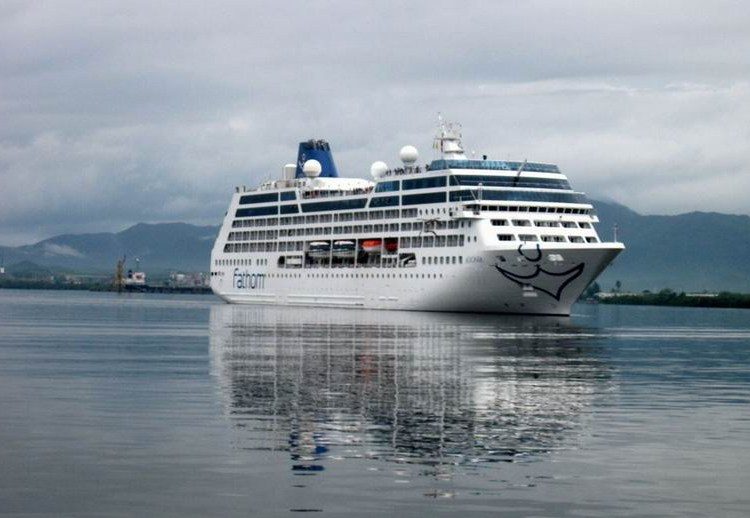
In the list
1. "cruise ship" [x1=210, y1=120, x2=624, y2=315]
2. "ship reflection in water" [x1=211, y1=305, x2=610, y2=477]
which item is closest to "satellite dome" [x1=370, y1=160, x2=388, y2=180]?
"cruise ship" [x1=210, y1=120, x2=624, y2=315]

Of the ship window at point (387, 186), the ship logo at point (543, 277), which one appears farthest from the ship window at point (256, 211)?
the ship logo at point (543, 277)

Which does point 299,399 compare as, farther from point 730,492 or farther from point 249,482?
point 730,492

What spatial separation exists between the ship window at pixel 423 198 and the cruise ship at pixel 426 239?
0.10m

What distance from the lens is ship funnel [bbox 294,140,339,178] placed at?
141500 millimetres

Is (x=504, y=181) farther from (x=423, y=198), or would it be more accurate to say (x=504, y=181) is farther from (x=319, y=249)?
(x=319, y=249)

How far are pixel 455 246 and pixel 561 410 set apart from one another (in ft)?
232

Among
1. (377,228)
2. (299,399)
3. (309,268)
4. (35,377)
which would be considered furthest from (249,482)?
(309,268)

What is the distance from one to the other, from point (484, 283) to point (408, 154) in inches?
1086

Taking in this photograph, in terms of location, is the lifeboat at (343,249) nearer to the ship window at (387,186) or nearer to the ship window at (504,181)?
the ship window at (387,186)

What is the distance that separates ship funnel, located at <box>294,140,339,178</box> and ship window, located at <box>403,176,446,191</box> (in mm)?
28489

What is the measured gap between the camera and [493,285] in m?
101

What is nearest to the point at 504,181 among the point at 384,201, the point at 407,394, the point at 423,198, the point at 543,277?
the point at 423,198

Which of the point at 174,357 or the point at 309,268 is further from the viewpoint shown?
the point at 309,268

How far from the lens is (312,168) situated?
445 feet
